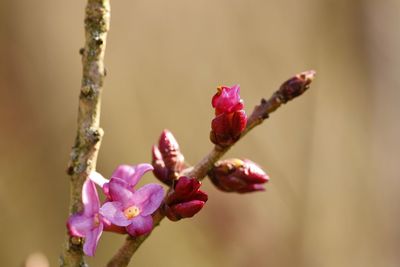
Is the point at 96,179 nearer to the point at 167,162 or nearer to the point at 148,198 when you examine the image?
the point at 148,198

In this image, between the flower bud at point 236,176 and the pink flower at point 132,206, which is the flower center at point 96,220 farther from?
the flower bud at point 236,176

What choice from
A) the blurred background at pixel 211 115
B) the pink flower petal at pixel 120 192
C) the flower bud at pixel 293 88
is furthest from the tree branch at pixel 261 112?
the blurred background at pixel 211 115

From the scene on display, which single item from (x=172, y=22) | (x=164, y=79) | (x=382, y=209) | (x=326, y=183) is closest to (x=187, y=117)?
(x=164, y=79)

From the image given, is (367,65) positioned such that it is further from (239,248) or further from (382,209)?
(239,248)

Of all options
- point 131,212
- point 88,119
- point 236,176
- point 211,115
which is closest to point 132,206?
point 131,212

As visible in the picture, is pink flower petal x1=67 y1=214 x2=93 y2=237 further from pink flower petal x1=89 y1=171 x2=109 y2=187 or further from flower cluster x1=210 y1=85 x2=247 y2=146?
flower cluster x1=210 y1=85 x2=247 y2=146
